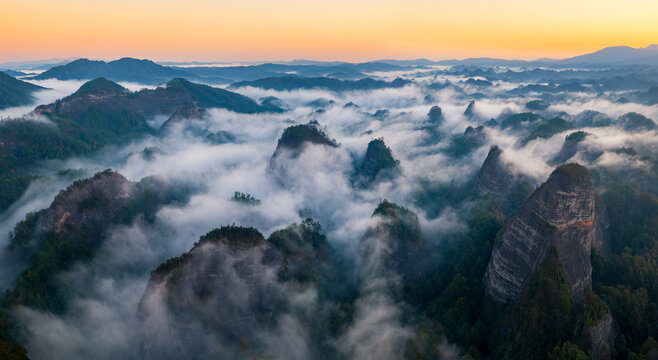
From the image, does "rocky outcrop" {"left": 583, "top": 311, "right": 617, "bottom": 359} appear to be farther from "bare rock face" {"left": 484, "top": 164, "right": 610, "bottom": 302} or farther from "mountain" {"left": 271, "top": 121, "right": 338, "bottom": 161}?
"mountain" {"left": 271, "top": 121, "right": 338, "bottom": 161}

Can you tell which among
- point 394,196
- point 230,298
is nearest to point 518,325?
point 230,298

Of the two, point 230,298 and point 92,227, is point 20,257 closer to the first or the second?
point 92,227

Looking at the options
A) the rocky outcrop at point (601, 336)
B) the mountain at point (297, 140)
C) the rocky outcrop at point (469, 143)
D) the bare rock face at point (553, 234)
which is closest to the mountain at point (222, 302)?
the bare rock face at point (553, 234)

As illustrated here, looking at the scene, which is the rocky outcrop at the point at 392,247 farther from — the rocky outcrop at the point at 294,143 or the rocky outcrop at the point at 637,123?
the rocky outcrop at the point at 637,123

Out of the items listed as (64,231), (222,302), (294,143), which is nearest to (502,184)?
(294,143)

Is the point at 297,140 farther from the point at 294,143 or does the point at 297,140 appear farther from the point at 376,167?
the point at 376,167
